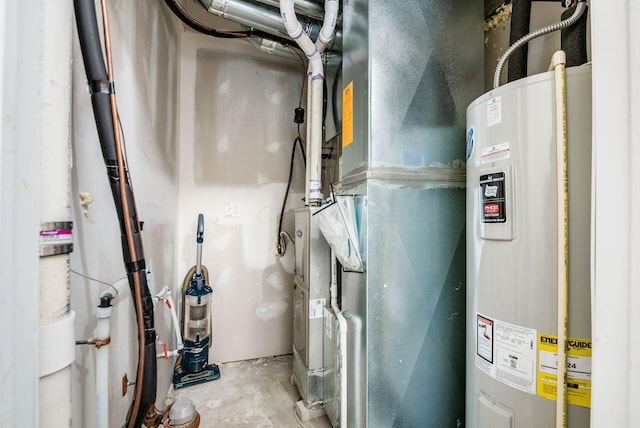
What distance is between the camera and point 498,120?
814 millimetres

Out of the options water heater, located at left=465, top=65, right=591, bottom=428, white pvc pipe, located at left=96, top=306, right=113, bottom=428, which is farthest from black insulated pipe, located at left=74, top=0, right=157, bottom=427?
water heater, located at left=465, top=65, right=591, bottom=428

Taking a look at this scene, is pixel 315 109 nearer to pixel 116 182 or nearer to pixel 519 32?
pixel 519 32

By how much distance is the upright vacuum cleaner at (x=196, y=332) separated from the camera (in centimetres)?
192

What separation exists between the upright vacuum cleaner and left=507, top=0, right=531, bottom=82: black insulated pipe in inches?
78.0

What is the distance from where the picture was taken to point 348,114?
1315 millimetres

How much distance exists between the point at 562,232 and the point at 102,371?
1.45m

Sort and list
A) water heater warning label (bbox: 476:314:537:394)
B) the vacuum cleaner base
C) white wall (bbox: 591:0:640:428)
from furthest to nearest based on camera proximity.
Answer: the vacuum cleaner base
water heater warning label (bbox: 476:314:537:394)
white wall (bbox: 591:0:640:428)

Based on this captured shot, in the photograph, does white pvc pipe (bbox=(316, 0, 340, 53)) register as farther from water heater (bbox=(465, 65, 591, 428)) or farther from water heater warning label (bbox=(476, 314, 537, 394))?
water heater warning label (bbox=(476, 314, 537, 394))

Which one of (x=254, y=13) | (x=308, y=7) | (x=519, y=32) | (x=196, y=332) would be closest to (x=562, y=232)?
(x=519, y=32)

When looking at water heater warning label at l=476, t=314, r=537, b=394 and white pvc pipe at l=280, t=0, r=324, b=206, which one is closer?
water heater warning label at l=476, t=314, r=537, b=394

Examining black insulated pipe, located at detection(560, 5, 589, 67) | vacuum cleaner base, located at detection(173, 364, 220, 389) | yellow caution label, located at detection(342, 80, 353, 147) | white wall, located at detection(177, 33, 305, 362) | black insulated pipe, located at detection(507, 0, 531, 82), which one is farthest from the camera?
white wall, located at detection(177, 33, 305, 362)

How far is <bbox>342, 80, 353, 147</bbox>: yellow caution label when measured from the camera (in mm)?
1289

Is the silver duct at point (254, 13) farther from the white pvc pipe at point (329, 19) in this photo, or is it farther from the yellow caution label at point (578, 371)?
the yellow caution label at point (578, 371)

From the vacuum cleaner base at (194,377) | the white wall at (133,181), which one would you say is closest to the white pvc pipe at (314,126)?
Result: the white wall at (133,181)
